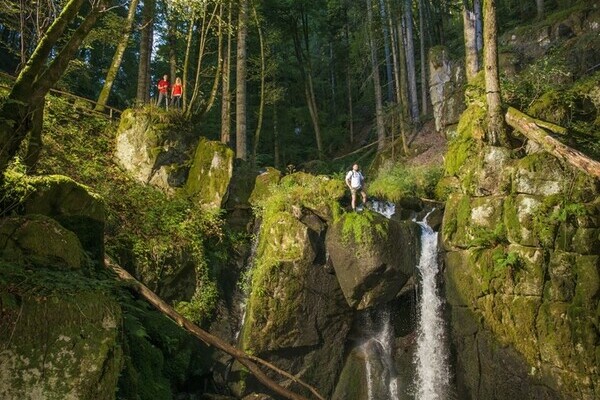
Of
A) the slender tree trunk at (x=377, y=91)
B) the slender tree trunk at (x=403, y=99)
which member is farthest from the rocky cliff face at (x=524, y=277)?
the slender tree trunk at (x=377, y=91)

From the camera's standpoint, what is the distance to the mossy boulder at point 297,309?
9.77 meters

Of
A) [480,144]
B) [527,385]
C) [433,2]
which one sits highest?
[433,2]

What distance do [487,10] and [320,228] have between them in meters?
6.78

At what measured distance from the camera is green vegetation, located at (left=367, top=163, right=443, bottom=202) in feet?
44.1

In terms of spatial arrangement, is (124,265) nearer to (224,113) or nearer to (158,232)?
(158,232)

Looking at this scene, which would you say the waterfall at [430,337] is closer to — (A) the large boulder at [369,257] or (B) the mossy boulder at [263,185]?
(A) the large boulder at [369,257]

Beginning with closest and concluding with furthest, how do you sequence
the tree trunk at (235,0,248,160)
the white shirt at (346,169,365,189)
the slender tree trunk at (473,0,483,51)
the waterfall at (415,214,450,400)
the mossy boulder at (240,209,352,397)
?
the mossy boulder at (240,209,352,397) < the waterfall at (415,214,450,400) < the white shirt at (346,169,365,189) < the tree trunk at (235,0,248,160) < the slender tree trunk at (473,0,483,51)

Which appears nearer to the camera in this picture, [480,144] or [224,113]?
[480,144]

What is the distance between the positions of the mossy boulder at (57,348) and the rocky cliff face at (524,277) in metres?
7.82

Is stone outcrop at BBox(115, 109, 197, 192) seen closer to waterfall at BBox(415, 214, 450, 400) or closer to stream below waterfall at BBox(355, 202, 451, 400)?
stream below waterfall at BBox(355, 202, 451, 400)

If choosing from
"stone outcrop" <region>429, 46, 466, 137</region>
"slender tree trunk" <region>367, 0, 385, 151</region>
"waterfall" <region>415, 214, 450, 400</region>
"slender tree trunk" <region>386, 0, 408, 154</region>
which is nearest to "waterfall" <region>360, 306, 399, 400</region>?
"waterfall" <region>415, 214, 450, 400</region>

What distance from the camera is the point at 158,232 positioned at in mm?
10352

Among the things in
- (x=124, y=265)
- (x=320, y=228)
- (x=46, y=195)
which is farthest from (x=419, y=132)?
(x=46, y=195)

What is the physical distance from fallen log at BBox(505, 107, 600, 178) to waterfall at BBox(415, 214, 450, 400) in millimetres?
3425
